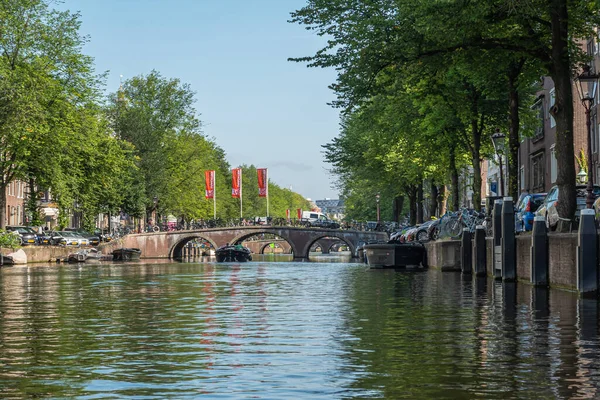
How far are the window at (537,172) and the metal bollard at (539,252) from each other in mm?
40305

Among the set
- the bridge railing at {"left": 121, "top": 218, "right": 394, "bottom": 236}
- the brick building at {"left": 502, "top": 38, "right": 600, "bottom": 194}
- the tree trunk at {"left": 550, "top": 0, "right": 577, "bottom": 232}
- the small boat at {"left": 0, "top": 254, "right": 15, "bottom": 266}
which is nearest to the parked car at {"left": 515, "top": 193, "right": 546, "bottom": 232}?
the tree trunk at {"left": 550, "top": 0, "right": 577, "bottom": 232}

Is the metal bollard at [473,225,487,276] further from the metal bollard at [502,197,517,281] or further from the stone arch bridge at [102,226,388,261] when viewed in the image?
the stone arch bridge at [102,226,388,261]

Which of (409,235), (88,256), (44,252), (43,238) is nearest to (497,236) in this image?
(409,235)

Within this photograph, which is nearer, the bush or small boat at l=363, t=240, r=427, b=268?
small boat at l=363, t=240, r=427, b=268

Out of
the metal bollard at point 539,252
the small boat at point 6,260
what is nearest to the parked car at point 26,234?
the small boat at point 6,260

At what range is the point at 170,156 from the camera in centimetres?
10462

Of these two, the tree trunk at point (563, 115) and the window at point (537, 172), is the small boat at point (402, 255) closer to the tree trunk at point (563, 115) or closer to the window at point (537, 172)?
the window at point (537, 172)

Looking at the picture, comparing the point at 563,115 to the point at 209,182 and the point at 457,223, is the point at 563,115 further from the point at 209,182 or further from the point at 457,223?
the point at 209,182

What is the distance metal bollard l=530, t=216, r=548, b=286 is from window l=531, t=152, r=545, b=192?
40.3 metres

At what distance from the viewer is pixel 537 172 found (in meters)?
67.8

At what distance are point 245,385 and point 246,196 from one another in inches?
6301

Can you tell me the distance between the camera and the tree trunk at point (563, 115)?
2611 cm

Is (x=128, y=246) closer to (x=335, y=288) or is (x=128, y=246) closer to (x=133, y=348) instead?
(x=335, y=288)

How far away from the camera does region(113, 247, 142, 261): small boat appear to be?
297ft
